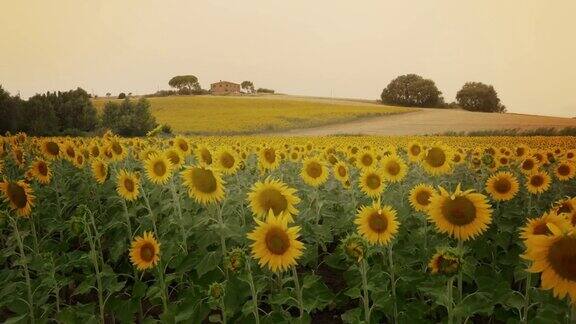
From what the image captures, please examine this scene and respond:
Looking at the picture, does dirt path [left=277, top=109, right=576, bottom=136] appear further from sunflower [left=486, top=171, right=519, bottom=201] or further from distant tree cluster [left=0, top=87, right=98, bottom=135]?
sunflower [left=486, top=171, right=519, bottom=201]

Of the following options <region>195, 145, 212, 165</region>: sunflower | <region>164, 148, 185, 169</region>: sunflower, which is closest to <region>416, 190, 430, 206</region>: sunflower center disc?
<region>195, 145, 212, 165</region>: sunflower

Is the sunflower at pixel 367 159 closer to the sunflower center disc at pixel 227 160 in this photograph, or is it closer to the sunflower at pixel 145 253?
the sunflower center disc at pixel 227 160

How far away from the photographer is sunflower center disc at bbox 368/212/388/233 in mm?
4602

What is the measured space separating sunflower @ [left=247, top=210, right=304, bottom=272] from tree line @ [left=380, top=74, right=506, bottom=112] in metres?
56.9

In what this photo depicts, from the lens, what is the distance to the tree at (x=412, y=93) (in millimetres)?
58562

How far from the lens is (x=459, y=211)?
3988mm

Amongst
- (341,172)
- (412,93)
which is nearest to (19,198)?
(341,172)

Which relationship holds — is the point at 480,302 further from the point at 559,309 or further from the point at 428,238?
the point at 428,238

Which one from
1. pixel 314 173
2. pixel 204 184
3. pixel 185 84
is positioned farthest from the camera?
pixel 185 84

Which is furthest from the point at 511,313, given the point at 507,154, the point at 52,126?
the point at 52,126

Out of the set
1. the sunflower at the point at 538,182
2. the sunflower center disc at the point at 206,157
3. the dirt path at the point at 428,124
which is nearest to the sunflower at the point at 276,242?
the sunflower center disc at the point at 206,157

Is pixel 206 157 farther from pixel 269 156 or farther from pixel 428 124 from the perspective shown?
pixel 428 124

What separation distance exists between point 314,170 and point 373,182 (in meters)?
0.84

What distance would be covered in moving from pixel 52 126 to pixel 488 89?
45.3m
